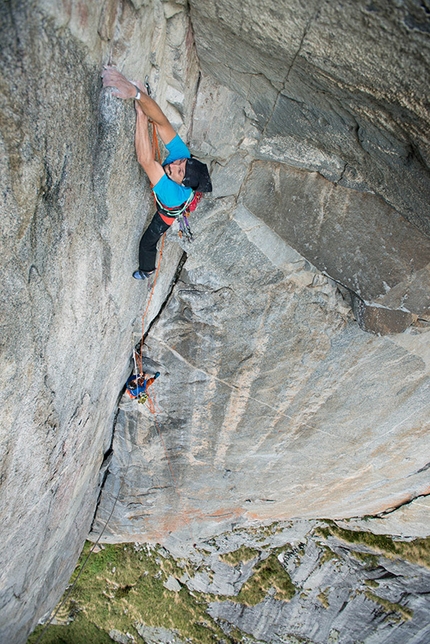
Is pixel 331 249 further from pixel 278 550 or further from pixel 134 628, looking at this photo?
pixel 134 628

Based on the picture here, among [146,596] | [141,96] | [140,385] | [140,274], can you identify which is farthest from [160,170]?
[146,596]

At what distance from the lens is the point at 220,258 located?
363cm

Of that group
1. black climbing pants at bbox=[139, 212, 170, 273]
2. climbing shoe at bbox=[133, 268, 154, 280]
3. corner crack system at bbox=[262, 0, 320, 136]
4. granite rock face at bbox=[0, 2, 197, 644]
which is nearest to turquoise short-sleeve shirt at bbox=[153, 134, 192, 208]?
granite rock face at bbox=[0, 2, 197, 644]

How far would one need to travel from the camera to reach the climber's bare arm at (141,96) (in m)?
2.13

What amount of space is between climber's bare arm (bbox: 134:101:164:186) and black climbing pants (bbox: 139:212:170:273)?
41cm

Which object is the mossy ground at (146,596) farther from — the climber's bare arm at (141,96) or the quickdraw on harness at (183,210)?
the climber's bare arm at (141,96)

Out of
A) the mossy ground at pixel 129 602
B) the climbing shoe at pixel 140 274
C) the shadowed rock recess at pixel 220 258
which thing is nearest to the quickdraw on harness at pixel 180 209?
the shadowed rock recess at pixel 220 258

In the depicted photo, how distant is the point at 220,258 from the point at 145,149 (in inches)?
48.0

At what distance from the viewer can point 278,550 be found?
26.9ft

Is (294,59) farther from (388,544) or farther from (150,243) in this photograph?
(388,544)

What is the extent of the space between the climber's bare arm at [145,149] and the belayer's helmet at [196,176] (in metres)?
0.25

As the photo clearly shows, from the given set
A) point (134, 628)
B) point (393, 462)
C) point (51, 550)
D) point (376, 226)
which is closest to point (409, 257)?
point (376, 226)

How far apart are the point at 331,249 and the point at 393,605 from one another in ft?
24.1

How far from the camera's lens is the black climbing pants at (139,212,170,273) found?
3.24 meters
